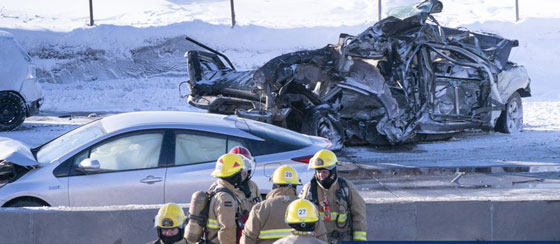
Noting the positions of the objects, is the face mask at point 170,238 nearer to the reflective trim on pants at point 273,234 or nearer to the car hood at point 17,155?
the reflective trim on pants at point 273,234

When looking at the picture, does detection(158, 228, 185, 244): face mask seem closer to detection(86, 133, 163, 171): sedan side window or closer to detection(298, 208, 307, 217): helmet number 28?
detection(298, 208, 307, 217): helmet number 28

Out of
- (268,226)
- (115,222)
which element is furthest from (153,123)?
(268,226)

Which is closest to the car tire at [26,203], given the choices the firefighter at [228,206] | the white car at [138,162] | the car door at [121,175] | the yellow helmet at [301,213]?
the white car at [138,162]

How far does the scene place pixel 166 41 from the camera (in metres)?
36.8

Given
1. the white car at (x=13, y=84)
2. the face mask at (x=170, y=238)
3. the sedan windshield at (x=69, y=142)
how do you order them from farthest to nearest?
the white car at (x=13, y=84), the sedan windshield at (x=69, y=142), the face mask at (x=170, y=238)

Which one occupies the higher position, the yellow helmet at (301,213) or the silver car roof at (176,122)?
the silver car roof at (176,122)

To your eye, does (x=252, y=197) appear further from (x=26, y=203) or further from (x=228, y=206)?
(x=26, y=203)

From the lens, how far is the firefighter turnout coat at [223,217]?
5.42 m

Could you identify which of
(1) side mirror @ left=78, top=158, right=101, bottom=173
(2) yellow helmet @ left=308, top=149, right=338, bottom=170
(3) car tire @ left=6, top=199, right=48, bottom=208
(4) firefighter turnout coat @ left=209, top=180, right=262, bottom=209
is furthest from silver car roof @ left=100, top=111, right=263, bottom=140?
(2) yellow helmet @ left=308, top=149, right=338, bottom=170

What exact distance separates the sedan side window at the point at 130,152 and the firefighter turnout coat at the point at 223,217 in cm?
238

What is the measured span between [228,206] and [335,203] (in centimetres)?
84

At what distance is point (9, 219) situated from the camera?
22.2ft

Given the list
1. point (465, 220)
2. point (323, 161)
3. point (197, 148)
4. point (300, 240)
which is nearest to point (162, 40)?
point (197, 148)

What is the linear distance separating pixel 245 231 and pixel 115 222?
6.36 ft
